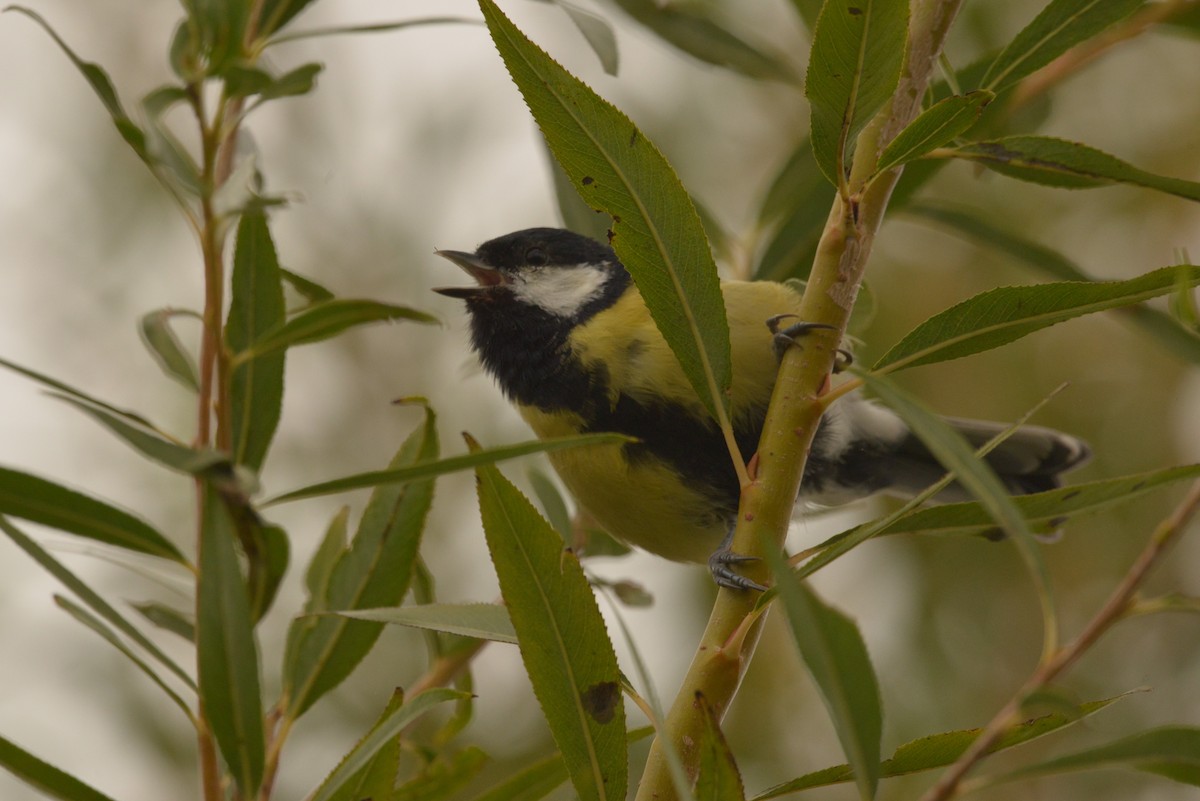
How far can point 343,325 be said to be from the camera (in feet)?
4.28

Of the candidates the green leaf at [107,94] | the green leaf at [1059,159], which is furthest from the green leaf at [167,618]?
the green leaf at [1059,159]

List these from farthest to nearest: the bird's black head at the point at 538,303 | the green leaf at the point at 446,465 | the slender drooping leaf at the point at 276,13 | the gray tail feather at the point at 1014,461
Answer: the gray tail feather at the point at 1014,461, the bird's black head at the point at 538,303, the slender drooping leaf at the point at 276,13, the green leaf at the point at 446,465

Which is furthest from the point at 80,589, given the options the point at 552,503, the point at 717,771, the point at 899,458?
the point at 899,458

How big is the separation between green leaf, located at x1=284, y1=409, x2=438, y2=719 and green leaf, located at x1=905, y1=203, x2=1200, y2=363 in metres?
0.92

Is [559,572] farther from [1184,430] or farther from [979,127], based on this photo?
[1184,430]

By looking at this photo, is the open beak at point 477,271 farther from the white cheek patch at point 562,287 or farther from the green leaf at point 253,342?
the green leaf at point 253,342

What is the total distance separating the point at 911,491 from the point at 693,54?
111 centimetres

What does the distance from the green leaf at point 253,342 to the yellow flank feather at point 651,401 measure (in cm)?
76

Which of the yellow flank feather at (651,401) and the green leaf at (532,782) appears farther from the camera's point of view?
the yellow flank feather at (651,401)

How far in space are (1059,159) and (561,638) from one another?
72cm

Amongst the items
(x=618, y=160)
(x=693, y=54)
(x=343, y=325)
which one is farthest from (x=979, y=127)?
(x=343, y=325)

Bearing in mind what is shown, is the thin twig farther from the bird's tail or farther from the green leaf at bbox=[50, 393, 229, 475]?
the bird's tail

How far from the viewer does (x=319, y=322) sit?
1294 millimetres

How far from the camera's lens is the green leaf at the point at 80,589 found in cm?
108
